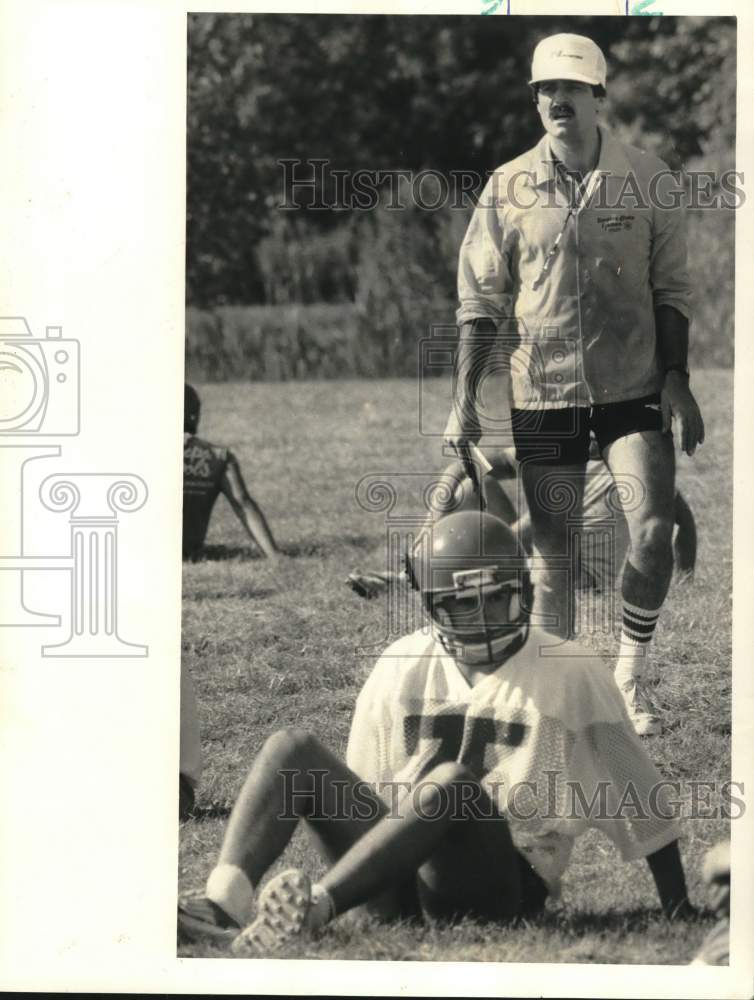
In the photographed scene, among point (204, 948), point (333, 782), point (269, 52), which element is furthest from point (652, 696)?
point (269, 52)

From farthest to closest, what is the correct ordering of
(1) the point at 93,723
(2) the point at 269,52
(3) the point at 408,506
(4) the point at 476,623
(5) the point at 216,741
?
(2) the point at 269,52
(3) the point at 408,506
(5) the point at 216,741
(1) the point at 93,723
(4) the point at 476,623

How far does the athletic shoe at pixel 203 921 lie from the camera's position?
11.6 ft

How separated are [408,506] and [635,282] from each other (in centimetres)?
92

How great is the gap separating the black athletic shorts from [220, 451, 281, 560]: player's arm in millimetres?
2092

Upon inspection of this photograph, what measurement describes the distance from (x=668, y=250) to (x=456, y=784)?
1466mm

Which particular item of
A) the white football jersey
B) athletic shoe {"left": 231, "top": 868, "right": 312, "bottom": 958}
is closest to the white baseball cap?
the white football jersey

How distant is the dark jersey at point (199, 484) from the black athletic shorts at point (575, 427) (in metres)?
2.07

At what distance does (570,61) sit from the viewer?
369 cm

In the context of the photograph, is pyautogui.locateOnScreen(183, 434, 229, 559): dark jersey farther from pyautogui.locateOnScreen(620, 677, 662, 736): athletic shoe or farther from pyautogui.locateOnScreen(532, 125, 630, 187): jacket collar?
pyautogui.locateOnScreen(532, 125, 630, 187): jacket collar

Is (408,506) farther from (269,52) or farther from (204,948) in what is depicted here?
(269,52)

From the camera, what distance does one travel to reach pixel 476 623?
341cm

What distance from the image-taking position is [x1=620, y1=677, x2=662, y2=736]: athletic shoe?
3.94 m

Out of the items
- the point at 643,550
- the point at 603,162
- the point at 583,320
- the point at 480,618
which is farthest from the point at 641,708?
the point at 603,162

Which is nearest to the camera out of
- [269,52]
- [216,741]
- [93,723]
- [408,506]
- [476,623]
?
[476,623]
